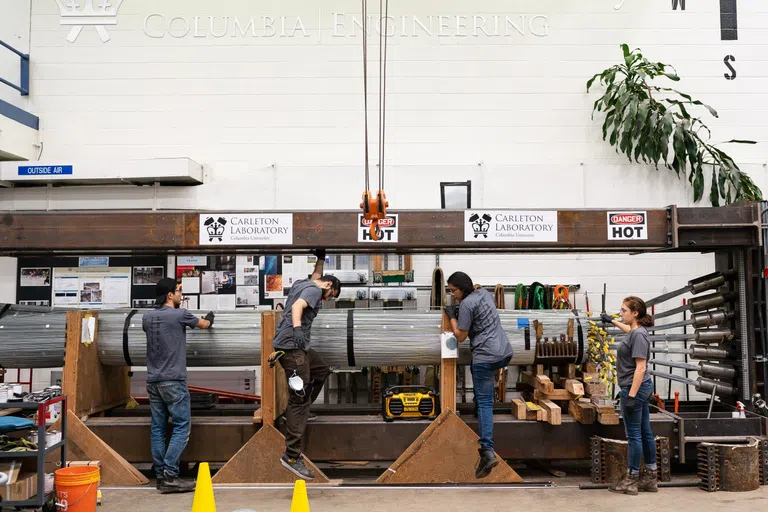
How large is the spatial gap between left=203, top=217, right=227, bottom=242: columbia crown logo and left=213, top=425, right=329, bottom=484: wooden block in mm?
1509

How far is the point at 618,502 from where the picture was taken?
179 inches

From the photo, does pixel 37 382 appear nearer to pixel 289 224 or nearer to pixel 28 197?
pixel 28 197

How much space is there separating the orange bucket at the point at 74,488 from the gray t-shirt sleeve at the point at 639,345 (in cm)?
376

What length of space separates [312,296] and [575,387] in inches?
88.6

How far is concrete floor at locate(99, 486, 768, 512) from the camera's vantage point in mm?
4395

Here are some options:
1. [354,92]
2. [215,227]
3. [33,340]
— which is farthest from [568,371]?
[33,340]

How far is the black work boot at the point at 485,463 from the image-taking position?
472cm

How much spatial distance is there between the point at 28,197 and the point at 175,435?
4643mm

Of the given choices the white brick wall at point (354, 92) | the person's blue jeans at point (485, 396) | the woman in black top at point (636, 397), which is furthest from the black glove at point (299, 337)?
the white brick wall at point (354, 92)

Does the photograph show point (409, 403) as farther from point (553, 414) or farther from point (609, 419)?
point (609, 419)

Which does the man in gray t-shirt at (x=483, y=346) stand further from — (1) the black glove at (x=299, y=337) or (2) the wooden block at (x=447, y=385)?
(1) the black glove at (x=299, y=337)

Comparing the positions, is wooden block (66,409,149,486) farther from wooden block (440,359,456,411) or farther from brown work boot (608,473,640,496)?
brown work boot (608,473,640,496)

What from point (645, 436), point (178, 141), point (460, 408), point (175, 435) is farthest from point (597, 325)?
point (178, 141)

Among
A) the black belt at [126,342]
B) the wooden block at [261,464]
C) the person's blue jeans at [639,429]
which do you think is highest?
the black belt at [126,342]
